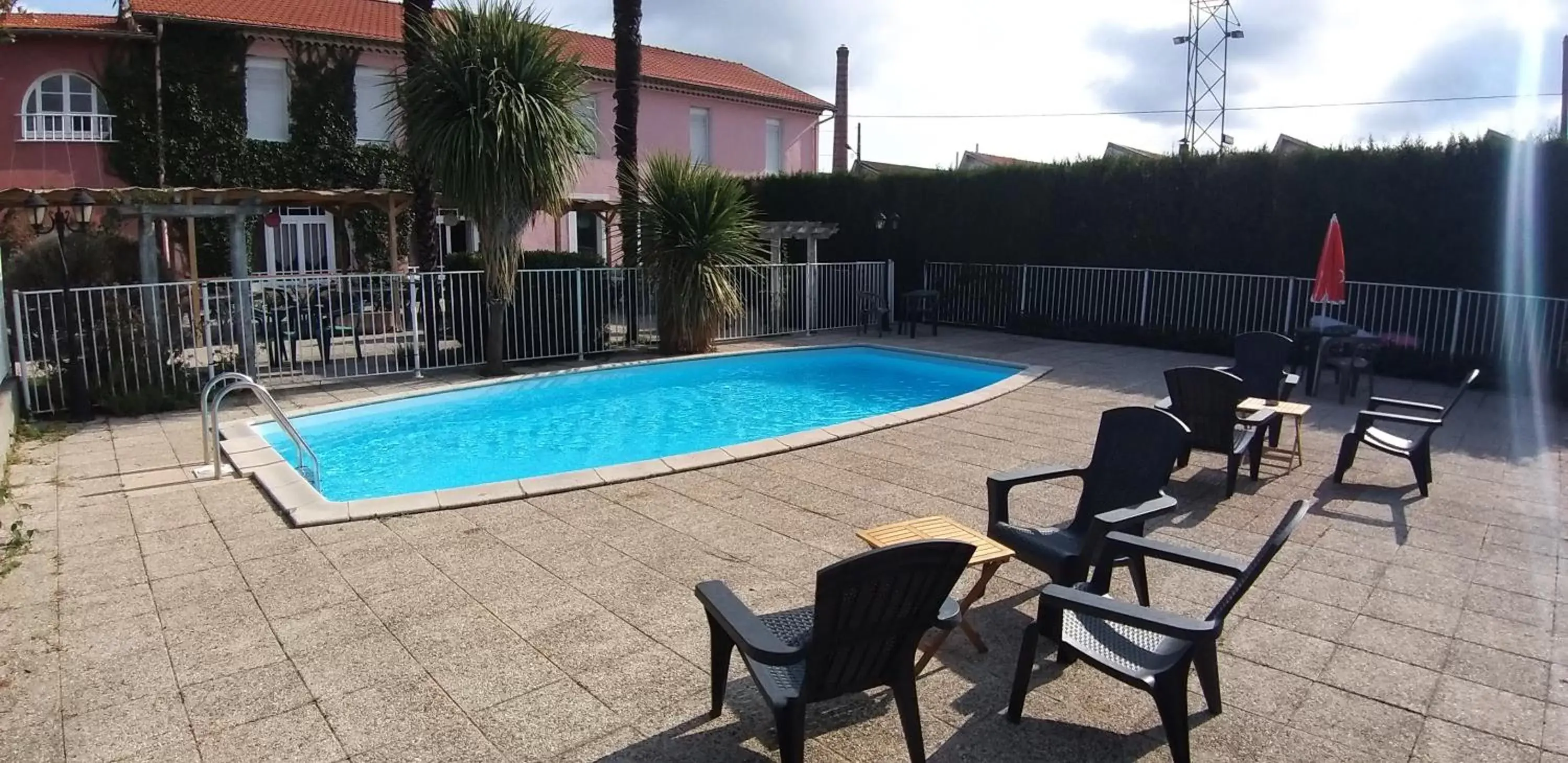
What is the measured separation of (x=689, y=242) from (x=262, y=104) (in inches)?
540

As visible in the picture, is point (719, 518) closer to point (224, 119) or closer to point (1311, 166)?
point (1311, 166)

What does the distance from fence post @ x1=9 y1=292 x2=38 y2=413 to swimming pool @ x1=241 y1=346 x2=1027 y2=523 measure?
2092 mm

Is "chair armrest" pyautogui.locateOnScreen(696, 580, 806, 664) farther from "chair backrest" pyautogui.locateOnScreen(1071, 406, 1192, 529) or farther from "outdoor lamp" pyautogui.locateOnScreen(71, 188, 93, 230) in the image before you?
Answer: "outdoor lamp" pyautogui.locateOnScreen(71, 188, 93, 230)

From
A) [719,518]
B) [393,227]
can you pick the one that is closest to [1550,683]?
[719,518]

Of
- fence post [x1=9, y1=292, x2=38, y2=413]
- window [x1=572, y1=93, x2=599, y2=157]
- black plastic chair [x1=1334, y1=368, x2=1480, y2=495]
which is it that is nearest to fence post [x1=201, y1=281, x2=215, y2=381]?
fence post [x1=9, y1=292, x2=38, y2=413]

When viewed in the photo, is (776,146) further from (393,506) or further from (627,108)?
(393,506)

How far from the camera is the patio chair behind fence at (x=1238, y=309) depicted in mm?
11008

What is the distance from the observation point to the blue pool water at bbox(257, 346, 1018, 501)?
8.65 metres

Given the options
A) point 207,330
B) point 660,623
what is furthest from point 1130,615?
point 207,330

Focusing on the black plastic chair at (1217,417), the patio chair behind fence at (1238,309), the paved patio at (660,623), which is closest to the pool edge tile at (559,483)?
the paved patio at (660,623)

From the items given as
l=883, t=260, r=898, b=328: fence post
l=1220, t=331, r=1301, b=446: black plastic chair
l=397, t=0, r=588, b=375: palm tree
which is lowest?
l=1220, t=331, r=1301, b=446: black plastic chair

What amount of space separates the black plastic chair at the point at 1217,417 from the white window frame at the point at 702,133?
22.2 meters

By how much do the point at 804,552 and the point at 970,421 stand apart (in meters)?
4.13

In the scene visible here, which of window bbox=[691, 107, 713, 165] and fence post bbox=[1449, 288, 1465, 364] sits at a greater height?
window bbox=[691, 107, 713, 165]
